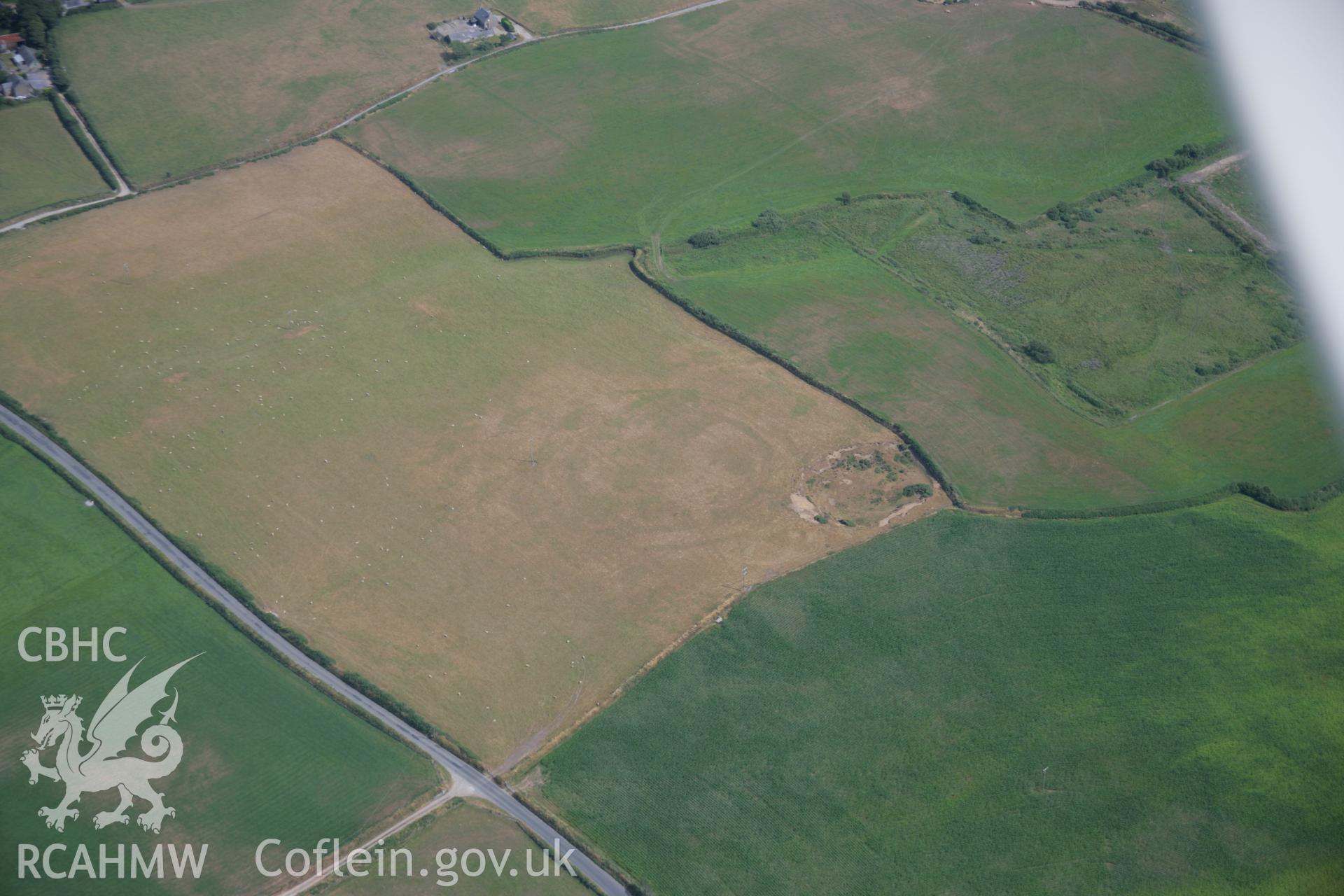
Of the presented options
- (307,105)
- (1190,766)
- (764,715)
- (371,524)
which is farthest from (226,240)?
(1190,766)

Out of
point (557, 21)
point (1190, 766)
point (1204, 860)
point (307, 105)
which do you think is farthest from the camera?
point (557, 21)

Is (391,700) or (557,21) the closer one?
(391,700)

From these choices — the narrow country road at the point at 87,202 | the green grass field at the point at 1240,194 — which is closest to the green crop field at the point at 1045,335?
the green grass field at the point at 1240,194

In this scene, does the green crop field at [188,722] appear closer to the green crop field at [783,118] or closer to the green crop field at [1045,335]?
the green crop field at [783,118]

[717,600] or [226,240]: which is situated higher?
[226,240]

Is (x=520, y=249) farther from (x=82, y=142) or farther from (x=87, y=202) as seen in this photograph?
(x=82, y=142)

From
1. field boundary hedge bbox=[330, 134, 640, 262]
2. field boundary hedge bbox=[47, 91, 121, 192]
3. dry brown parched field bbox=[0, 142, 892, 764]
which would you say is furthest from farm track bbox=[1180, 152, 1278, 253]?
field boundary hedge bbox=[47, 91, 121, 192]

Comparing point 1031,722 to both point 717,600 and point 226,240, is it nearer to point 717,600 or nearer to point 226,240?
point 717,600
